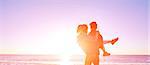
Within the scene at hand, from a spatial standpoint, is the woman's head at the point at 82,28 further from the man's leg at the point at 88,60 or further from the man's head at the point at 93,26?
the man's leg at the point at 88,60

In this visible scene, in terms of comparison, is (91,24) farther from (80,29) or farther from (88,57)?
(88,57)

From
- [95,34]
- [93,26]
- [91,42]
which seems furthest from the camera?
[91,42]

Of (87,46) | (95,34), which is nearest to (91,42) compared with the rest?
(87,46)

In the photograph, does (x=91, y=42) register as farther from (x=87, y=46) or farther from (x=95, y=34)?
(x=95, y=34)

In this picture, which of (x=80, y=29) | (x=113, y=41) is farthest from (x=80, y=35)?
(x=113, y=41)

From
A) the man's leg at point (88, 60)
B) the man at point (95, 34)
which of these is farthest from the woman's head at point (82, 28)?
the man's leg at point (88, 60)

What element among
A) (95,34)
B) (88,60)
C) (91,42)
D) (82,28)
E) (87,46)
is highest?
(82,28)

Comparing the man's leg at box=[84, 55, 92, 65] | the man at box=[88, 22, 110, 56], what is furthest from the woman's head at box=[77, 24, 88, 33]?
the man's leg at box=[84, 55, 92, 65]

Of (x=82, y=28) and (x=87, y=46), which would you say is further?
(x=87, y=46)

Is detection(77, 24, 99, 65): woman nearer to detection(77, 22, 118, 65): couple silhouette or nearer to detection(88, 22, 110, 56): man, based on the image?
detection(77, 22, 118, 65): couple silhouette

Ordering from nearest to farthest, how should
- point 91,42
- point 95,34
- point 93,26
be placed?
1. point 93,26
2. point 95,34
3. point 91,42

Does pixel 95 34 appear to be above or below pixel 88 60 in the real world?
above

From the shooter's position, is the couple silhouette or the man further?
the couple silhouette

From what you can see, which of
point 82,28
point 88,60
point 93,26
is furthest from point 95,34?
point 88,60
